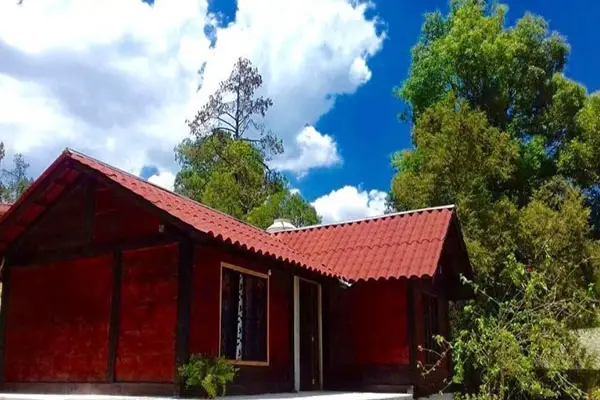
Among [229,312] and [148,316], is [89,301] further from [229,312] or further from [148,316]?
[229,312]

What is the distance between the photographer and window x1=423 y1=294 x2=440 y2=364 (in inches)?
504

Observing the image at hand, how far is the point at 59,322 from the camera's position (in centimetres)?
1002

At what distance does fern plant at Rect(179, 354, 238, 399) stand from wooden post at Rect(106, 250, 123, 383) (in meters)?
1.42

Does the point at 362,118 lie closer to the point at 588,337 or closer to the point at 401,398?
the point at 588,337

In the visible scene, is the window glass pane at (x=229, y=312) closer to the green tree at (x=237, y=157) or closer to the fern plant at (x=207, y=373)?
the fern plant at (x=207, y=373)

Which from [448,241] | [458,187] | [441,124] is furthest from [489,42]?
[448,241]

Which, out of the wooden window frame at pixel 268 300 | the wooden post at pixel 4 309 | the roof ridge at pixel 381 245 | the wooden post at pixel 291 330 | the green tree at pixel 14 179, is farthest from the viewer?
the green tree at pixel 14 179

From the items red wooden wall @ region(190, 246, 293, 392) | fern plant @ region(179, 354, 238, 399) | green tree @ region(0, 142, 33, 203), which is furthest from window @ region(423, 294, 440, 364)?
green tree @ region(0, 142, 33, 203)

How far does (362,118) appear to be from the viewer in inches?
1094

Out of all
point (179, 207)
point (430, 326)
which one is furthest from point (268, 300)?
point (430, 326)

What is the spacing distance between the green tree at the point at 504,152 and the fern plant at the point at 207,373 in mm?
6332

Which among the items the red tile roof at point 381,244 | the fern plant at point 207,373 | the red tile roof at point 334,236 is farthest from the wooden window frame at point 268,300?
the red tile roof at point 381,244

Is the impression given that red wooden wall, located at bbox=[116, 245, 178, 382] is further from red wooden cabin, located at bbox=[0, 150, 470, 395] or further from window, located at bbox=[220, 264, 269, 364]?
window, located at bbox=[220, 264, 269, 364]

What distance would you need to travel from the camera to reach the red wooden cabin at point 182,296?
895cm
